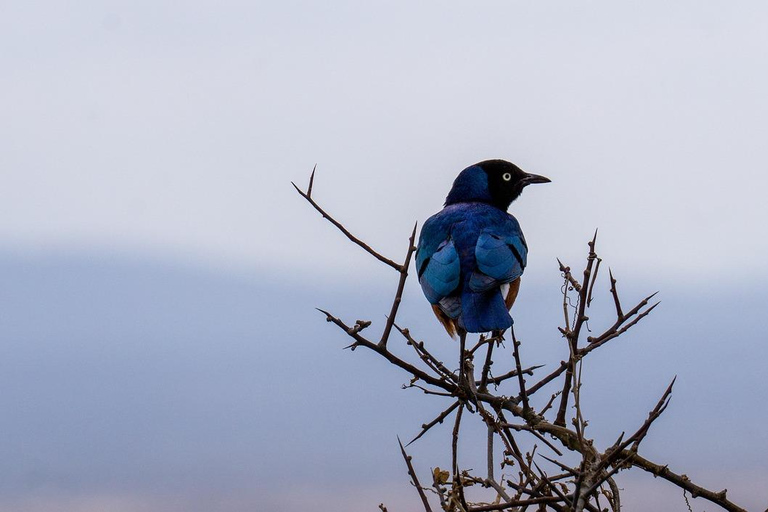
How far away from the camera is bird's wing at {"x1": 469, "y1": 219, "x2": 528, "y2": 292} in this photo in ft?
19.1

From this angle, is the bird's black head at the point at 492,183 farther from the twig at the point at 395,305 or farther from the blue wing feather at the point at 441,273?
the twig at the point at 395,305

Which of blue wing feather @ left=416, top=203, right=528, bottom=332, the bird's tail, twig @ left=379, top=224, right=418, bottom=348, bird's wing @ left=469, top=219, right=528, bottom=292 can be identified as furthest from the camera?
bird's wing @ left=469, top=219, right=528, bottom=292

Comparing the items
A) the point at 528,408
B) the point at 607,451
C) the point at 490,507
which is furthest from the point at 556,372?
the point at 490,507

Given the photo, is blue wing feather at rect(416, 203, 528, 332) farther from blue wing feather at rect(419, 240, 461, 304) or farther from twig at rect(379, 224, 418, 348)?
twig at rect(379, 224, 418, 348)

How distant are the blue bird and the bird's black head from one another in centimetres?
42

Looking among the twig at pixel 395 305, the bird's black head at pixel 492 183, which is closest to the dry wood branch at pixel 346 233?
the twig at pixel 395 305

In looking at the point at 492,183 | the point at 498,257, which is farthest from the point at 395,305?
the point at 492,183

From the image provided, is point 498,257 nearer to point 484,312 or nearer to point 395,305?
point 484,312

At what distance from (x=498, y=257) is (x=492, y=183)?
193 centimetres

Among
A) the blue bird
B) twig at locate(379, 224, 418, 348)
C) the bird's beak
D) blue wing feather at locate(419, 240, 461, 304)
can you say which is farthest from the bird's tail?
the bird's beak

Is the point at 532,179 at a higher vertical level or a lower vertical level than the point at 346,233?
higher

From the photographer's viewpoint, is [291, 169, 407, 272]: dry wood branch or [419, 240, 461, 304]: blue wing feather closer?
[291, 169, 407, 272]: dry wood branch

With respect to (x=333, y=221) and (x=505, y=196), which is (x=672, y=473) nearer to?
(x=333, y=221)

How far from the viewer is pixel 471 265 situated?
236 inches
